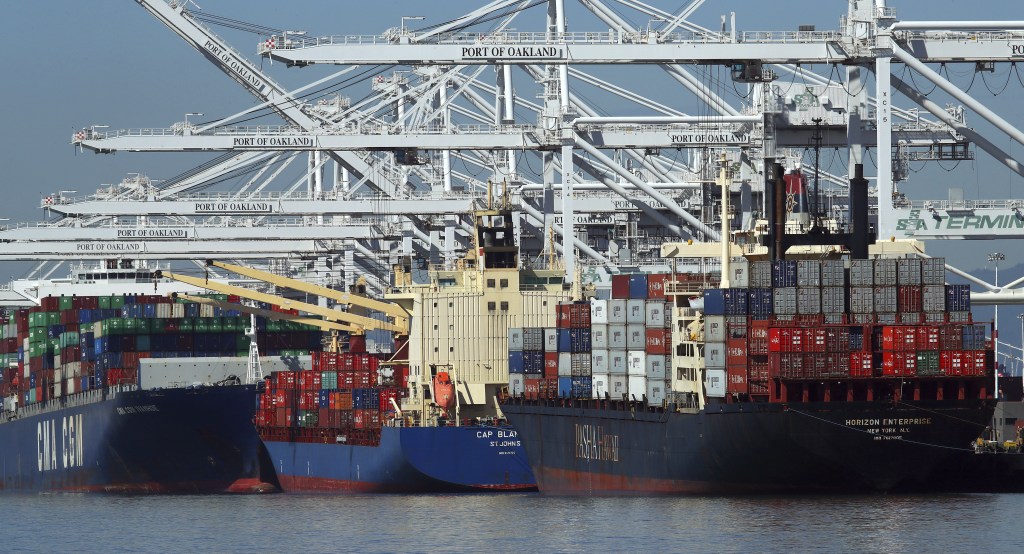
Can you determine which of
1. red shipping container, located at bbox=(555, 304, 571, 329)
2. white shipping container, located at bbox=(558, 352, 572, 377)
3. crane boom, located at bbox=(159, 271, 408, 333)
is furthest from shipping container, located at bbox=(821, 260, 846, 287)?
crane boom, located at bbox=(159, 271, 408, 333)

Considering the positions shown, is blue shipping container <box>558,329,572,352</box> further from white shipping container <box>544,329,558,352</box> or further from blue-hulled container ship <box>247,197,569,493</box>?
blue-hulled container ship <box>247,197,569,493</box>

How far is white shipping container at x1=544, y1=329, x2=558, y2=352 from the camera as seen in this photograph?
54.1m

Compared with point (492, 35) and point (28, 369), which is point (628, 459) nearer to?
point (492, 35)

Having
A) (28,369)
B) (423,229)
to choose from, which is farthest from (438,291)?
(28,369)

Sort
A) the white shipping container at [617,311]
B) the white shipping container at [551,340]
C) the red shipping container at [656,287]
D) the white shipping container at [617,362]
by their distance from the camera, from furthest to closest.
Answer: the white shipping container at [551,340] → the white shipping container at [617,362] → the white shipping container at [617,311] → the red shipping container at [656,287]

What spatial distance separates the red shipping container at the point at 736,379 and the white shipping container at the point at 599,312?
6.08 m

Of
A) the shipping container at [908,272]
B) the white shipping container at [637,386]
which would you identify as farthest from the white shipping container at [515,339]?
the shipping container at [908,272]

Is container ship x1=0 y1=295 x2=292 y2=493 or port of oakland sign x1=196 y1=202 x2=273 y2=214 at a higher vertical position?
port of oakland sign x1=196 y1=202 x2=273 y2=214

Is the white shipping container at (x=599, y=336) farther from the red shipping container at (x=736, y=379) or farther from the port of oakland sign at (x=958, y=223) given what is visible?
the port of oakland sign at (x=958, y=223)

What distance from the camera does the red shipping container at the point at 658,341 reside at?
49.5m

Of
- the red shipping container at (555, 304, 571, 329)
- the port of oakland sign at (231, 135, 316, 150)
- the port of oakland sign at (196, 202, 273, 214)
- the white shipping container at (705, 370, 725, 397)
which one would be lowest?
the white shipping container at (705, 370, 725, 397)

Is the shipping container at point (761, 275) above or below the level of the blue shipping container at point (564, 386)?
above

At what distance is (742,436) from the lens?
150 feet

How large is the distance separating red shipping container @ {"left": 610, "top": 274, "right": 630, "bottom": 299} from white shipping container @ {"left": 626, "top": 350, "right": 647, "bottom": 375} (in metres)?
1.51
